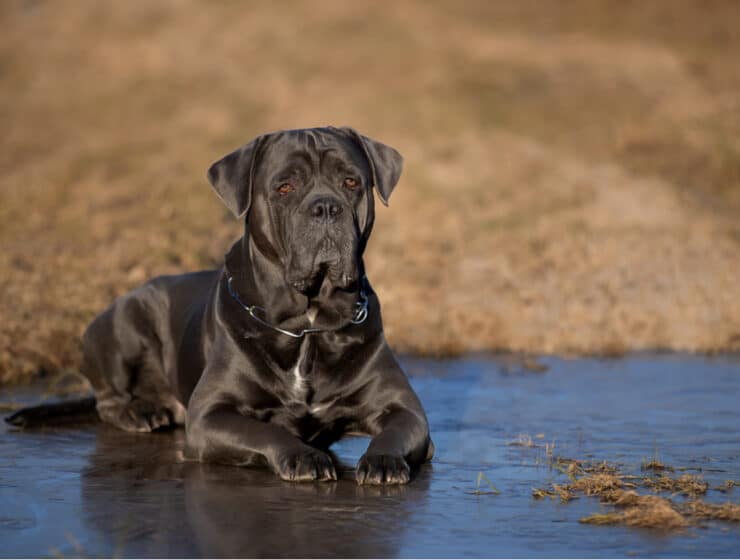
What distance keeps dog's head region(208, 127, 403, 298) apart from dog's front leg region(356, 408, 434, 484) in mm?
735

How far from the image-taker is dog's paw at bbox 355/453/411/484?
5.51 m

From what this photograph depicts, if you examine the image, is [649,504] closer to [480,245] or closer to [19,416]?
[19,416]

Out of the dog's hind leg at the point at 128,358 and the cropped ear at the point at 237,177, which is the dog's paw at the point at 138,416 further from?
the cropped ear at the point at 237,177

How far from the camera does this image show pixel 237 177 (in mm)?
6445

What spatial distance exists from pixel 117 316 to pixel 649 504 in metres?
4.28

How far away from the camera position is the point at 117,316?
319 inches

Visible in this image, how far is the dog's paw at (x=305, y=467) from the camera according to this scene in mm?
5594

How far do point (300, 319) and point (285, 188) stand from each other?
2.25ft

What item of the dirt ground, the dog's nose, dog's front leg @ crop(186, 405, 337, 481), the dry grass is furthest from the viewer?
the dirt ground

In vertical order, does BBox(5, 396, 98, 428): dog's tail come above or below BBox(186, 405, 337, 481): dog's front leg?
below

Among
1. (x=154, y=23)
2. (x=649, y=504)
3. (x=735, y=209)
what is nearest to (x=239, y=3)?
(x=154, y=23)

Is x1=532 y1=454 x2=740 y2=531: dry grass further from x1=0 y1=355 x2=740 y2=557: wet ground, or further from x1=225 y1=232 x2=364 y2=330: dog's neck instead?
x1=225 y1=232 x2=364 y2=330: dog's neck

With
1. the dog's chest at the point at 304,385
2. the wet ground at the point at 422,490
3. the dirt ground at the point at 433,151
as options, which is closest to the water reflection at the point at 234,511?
the wet ground at the point at 422,490

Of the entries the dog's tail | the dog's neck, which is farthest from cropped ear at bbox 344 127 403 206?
the dog's tail
